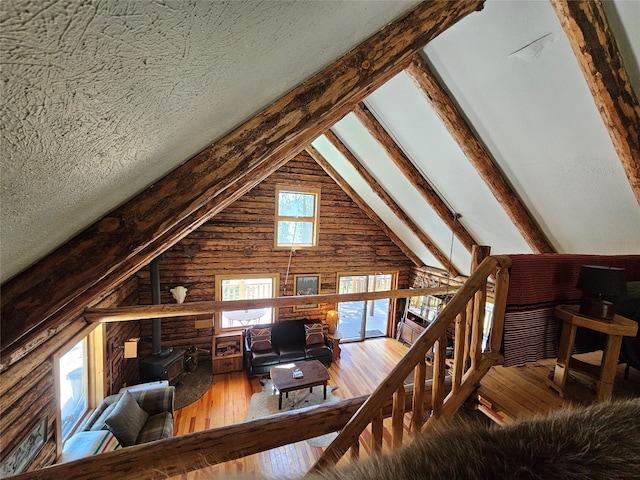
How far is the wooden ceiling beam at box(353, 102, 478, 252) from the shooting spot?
381cm

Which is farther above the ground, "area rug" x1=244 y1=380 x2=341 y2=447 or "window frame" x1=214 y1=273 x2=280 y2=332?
"window frame" x1=214 y1=273 x2=280 y2=332

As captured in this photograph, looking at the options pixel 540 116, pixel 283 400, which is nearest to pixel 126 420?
pixel 283 400

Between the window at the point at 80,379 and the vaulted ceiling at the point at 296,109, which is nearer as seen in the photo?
the vaulted ceiling at the point at 296,109

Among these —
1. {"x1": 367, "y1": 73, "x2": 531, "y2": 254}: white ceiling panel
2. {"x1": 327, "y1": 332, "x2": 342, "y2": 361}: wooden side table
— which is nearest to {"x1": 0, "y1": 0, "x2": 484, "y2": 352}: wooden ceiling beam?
{"x1": 367, "y1": 73, "x2": 531, "y2": 254}: white ceiling panel

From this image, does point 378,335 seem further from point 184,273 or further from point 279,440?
point 279,440

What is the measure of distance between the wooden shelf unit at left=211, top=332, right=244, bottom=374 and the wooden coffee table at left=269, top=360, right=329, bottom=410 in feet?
3.33

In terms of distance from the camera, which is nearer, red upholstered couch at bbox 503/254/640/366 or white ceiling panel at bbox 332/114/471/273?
red upholstered couch at bbox 503/254/640/366

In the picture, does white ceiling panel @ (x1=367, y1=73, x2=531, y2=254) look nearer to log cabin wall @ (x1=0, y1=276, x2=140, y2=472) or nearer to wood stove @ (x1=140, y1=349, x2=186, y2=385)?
log cabin wall @ (x1=0, y1=276, x2=140, y2=472)

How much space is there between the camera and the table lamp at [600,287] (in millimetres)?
1568

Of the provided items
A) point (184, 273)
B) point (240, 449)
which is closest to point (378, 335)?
point (184, 273)

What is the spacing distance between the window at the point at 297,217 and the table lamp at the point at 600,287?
5.20 m

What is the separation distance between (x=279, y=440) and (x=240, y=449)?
0.23m

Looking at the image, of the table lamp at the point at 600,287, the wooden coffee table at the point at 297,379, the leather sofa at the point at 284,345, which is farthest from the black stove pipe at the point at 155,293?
the table lamp at the point at 600,287

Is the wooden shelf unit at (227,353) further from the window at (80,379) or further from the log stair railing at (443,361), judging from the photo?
the log stair railing at (443,361)
